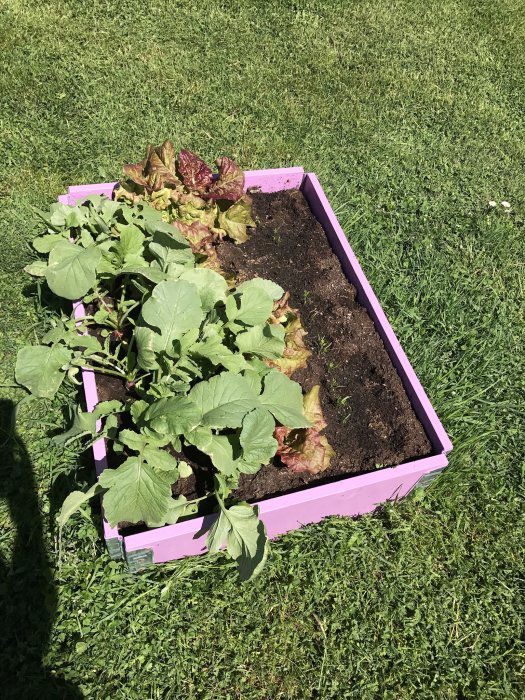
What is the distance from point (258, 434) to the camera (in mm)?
1692

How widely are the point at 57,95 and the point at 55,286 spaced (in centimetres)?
233

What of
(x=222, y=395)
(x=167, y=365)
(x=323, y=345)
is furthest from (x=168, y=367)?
(x=323, y=345)

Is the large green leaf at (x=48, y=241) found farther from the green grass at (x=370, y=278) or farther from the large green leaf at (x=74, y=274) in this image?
the green grass at (x=370, y=278)

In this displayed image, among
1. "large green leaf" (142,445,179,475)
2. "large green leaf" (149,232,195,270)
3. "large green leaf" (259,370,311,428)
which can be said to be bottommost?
"large green leaf" (142,445,179,475)

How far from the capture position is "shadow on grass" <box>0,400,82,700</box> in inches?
72.9

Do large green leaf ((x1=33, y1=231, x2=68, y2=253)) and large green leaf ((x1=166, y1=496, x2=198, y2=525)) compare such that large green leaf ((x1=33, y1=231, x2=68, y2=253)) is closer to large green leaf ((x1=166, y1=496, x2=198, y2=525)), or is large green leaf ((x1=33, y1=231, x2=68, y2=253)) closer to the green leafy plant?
the green leafy plant

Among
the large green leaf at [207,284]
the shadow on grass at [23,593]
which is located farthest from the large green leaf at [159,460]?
the shadow on grass at [23,593]

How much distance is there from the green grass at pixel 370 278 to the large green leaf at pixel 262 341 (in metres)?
0.81

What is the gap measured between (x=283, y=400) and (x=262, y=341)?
0.25 meters

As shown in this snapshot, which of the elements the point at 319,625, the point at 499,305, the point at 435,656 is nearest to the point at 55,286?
the point at 319,625

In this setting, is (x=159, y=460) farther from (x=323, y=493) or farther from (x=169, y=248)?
(x=169, y=248)

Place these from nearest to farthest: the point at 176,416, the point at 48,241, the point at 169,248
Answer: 1. the point at 176,416
2. the point at 169,248
3. the point at 48,241

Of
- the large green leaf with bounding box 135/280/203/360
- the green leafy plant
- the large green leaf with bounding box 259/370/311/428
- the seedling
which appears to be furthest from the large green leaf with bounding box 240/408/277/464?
the seedling

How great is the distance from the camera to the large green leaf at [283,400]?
1.87 meters
